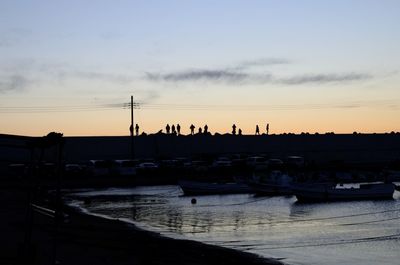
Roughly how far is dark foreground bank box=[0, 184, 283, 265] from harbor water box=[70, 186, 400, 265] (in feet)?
6.17

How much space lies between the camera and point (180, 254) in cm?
2112

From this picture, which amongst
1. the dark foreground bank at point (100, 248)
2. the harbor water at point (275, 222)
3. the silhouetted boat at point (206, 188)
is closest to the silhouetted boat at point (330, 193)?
the harbor water at point (275, 222)

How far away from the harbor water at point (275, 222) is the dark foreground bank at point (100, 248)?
188 cm

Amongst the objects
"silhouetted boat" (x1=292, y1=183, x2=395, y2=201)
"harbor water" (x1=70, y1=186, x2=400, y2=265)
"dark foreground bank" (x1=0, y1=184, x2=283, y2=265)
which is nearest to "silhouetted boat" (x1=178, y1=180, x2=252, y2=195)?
"harbor water" (x1=70, y1=186, x2=400, y2=265)

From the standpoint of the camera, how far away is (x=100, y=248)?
20.6m

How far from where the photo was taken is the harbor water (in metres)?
23.9

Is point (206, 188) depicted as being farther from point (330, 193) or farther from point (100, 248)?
point (100, 248)

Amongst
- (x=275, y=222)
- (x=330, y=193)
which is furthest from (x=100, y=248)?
(x=330, y=193)

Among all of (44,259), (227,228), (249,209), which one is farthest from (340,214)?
(44,259)

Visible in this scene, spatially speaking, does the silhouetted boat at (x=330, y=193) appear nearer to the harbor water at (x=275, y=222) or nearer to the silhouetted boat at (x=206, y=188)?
the harbor water at (x=275, y=222)

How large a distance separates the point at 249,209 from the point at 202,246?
65.2ft

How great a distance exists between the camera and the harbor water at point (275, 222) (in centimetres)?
2386

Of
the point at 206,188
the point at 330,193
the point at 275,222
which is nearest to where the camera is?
the point at 275,222

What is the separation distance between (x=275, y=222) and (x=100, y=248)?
51.5ft
